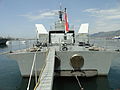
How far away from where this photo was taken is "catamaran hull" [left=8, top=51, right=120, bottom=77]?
1078cm

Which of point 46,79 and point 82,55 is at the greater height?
point 82,55

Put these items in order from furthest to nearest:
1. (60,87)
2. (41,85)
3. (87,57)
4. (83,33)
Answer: (83,33) → (87,57) → (60,87) → (41,85)

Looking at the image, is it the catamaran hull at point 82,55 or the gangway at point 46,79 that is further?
the catamaran hull at point 82,55

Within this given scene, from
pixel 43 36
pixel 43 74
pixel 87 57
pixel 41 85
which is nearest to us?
pixel 41 85

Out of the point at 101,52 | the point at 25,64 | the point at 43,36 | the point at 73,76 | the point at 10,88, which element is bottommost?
the point at 10,88

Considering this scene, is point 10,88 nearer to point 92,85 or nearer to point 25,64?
point 25,64

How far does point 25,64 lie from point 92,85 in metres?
5.29

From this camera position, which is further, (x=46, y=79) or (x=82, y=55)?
(x=82, y=55)

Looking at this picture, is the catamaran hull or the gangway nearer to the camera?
the gangway

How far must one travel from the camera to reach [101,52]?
10.8 meters

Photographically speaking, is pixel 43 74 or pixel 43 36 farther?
pixel 43 36

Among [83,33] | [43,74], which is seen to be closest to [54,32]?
[83,33]

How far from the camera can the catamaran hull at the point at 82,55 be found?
35.4 feet

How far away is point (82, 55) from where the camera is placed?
10773 mm
